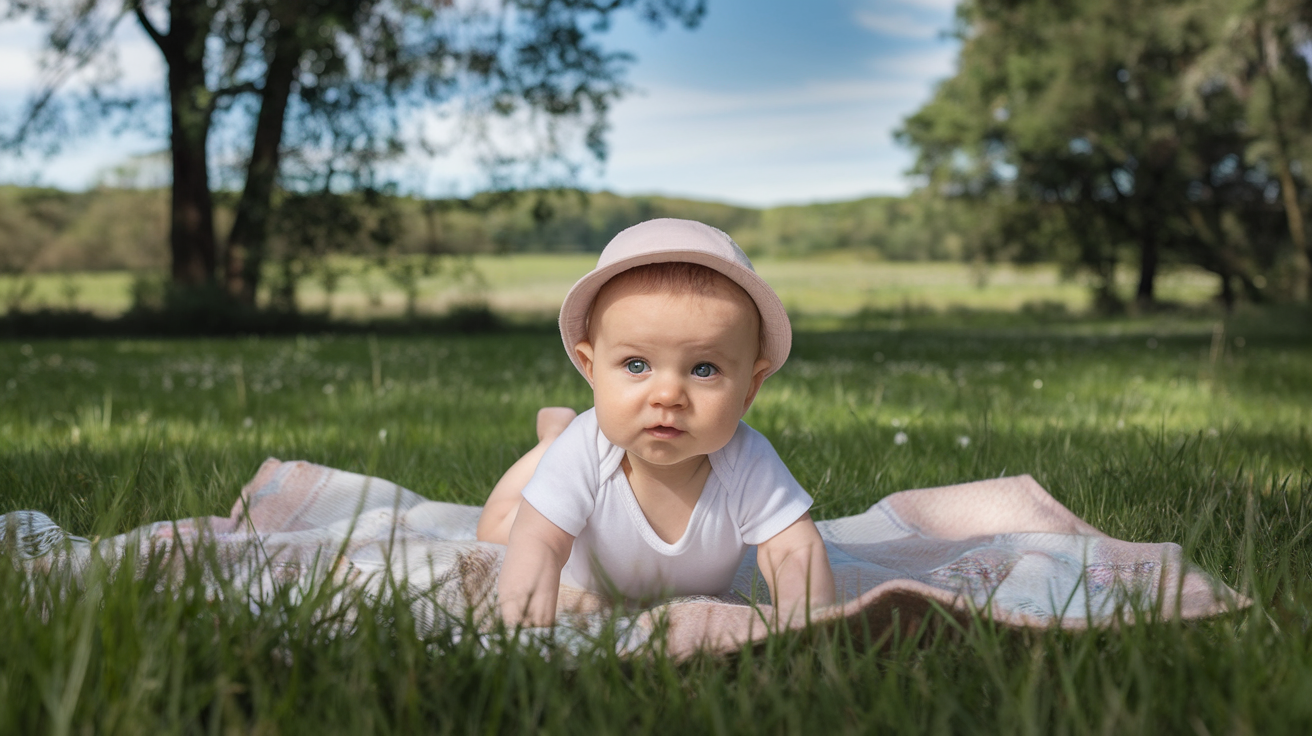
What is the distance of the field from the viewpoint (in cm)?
1741

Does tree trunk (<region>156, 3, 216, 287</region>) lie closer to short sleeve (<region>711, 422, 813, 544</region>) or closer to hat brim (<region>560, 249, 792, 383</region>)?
hat brim (<region>560, 249, 792, 383</region>)

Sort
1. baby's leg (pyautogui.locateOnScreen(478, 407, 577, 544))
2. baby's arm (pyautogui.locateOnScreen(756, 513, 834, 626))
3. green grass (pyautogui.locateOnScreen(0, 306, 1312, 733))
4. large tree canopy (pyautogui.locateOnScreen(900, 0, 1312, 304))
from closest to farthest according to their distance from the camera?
green grass (pyautogui.locateOnScreen(0, 306, 1312, 733)) < baby's arm (pyautogui.locateOnScreen(756, 513, 834, 626)) < baby's leg (pyautogui.locateOnScreen(478, 407, 577, 544)) < large tree canopy (pyautogui.locateOnScreen(900, 0, 1312, 304))

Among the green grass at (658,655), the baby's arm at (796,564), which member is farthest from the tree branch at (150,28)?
the baby's arm at (796,564)

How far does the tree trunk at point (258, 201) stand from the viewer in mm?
17016

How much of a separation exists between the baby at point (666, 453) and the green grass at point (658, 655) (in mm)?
351

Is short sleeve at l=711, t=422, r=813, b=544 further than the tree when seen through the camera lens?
No

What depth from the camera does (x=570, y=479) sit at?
207cm

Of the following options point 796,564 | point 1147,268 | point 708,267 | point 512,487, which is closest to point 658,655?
point 796,564

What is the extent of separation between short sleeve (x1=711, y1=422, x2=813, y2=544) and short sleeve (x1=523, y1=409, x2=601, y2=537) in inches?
Answer: 11.3

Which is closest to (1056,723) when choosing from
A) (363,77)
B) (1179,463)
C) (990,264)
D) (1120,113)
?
(1179,463)

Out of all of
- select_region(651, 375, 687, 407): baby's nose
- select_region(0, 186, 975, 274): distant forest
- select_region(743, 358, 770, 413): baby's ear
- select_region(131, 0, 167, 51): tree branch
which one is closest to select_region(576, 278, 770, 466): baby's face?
select_region(651, 375, 687, 407): baby's nose

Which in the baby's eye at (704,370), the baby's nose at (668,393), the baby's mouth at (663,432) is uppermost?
the baby's eye at (704,370)

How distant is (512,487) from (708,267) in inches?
35.8

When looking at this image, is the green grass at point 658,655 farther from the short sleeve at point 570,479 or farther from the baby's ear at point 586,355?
the baby's ear at point 586,355
